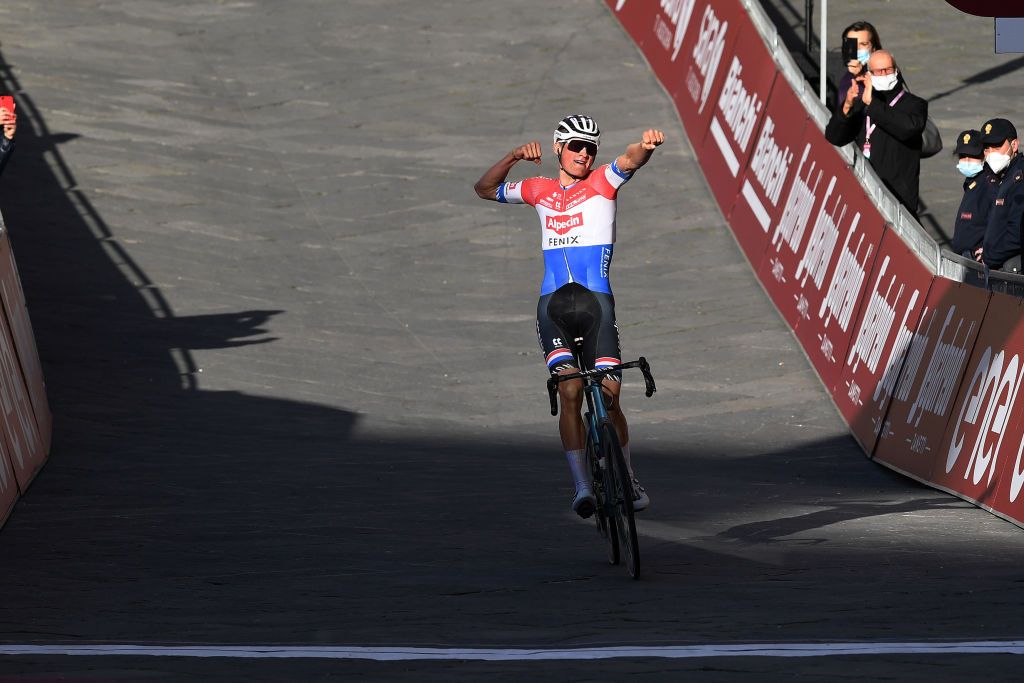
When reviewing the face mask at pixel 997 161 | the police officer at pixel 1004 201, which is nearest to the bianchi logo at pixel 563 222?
the police officer at pixel 1004 201

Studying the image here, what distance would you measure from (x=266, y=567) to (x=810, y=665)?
3568mm

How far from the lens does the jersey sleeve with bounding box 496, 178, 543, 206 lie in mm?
9750

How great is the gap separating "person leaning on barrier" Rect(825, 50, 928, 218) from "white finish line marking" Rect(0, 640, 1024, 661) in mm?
7852

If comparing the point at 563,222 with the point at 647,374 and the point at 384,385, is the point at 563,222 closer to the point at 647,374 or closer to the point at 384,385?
the point at 647,374

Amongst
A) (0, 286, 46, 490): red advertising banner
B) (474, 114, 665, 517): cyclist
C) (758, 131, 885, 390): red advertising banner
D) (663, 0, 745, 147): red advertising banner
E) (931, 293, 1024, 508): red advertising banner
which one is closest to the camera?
(474, 114, 665, 517): cyclist

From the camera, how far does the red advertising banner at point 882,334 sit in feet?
41.6

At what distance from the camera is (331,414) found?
15.0m

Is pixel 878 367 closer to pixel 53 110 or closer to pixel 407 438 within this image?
pixel 407 438

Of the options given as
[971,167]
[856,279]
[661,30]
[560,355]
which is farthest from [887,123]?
[661,30]

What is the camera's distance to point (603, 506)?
9.02 meters

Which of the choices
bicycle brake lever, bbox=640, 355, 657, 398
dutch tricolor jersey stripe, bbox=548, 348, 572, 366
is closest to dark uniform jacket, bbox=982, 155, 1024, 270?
bicycle brake lever, bbox=640, 355, 657, 398

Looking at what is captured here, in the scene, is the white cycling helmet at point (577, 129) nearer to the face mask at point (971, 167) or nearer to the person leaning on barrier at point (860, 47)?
the face mask at point (971, 167)

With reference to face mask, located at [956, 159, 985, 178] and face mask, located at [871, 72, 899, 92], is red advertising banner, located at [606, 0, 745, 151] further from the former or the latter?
face mask, located at [956, 159, 985, 178]

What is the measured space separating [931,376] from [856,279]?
242 cm
